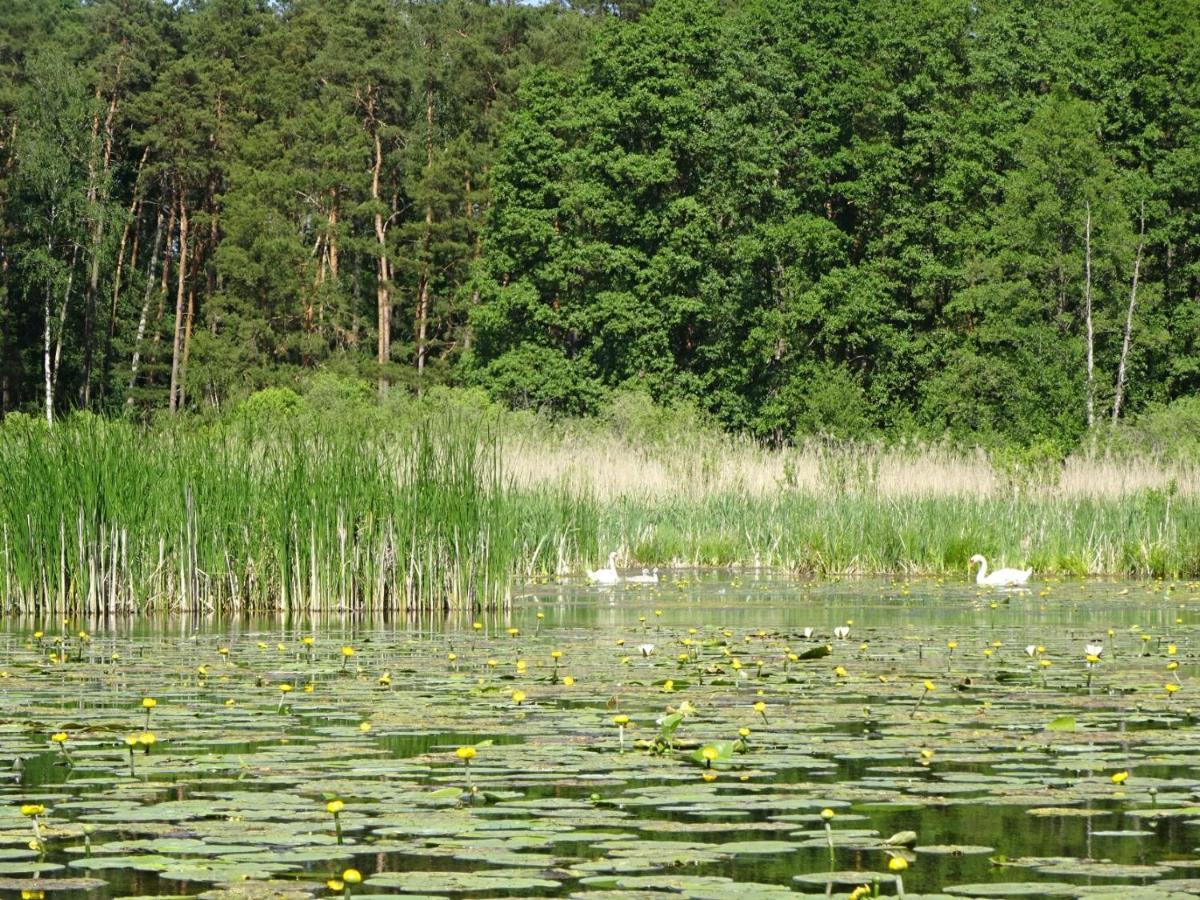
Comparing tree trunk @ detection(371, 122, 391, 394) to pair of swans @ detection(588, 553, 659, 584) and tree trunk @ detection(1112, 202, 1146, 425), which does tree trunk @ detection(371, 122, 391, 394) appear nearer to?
tree trunk @ detection(1112, 202, 1146, 425)

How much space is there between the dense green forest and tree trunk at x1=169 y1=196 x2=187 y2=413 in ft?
0.72

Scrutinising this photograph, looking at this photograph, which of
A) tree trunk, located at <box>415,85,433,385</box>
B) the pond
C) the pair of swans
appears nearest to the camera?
the pond

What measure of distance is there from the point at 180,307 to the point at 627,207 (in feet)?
61.4

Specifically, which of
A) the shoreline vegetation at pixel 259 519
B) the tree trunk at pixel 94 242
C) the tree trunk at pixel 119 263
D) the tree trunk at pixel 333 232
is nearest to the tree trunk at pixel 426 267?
the tree trunk at pixel 333 232

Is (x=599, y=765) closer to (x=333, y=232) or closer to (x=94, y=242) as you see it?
(x=333, y=232)

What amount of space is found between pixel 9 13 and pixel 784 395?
35245 millimetres

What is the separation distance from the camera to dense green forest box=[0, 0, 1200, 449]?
45656 millimetres

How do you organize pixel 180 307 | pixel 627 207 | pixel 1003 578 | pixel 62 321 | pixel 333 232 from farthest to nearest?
pixel 180 307 < pixel 333 232 < pixel 62 321 < pixel 627 207 < pixel 1003 578

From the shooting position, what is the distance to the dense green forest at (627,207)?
150 feet

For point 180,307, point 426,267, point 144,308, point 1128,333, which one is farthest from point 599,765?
point 144,308

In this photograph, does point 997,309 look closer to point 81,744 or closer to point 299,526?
point 299,526

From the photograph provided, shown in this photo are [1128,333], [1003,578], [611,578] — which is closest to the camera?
[1003,578]

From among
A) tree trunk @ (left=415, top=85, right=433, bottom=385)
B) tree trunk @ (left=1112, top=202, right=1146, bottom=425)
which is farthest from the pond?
tree trunk @ (left=415, top=85, right=433, bottom=385)

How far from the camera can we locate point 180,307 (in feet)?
206
